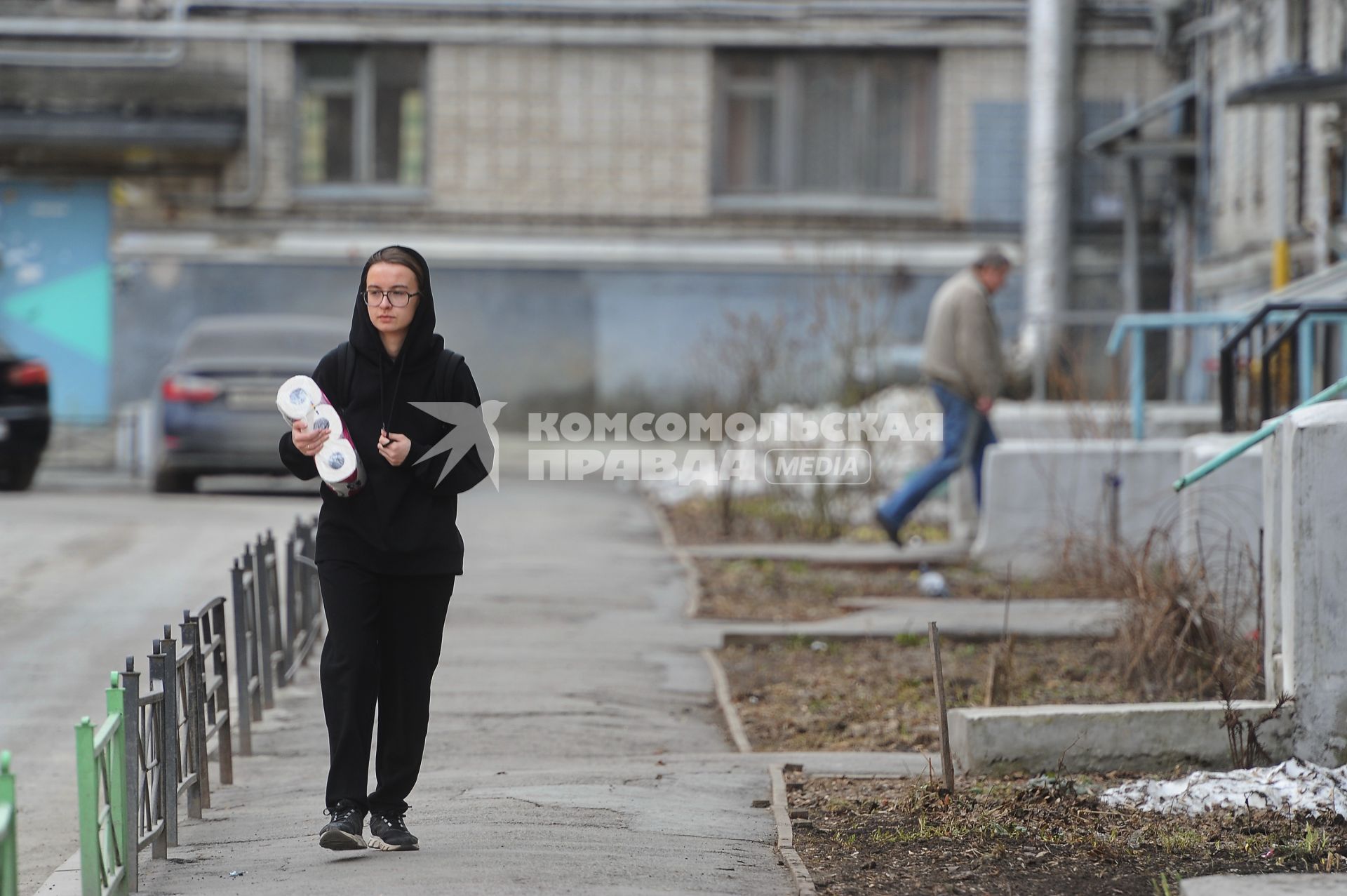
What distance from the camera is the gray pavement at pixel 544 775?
4.63 meters

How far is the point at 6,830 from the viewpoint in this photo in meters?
3.30

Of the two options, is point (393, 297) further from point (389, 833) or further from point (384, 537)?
point (389, 833)

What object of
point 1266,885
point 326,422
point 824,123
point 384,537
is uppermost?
point 824,123

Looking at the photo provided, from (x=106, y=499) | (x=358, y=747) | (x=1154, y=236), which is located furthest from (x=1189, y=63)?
(x=358, y=747)

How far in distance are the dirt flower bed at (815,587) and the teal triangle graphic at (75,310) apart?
1247cm

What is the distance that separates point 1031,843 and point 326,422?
7.43 feet

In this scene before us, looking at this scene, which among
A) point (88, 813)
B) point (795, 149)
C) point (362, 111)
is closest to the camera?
point (88, 813)

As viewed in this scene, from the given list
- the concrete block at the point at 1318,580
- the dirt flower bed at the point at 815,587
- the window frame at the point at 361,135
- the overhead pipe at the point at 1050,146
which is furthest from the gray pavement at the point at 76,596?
the overhead pipe at the point at 1050,146

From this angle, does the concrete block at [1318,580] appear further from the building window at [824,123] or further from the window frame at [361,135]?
the window frame at [361,135]

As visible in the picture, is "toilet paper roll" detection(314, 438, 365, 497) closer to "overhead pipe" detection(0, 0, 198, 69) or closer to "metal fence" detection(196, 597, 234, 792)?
"metal fence" detection(196, 597, 234, 792)

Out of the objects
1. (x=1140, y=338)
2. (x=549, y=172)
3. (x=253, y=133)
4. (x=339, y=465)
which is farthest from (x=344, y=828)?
(x=253, y=133)

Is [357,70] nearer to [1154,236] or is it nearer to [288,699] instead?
[1154,236]

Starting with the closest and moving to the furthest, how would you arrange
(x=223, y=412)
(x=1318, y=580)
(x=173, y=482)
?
(x=1318, y=580) < (x=223, y=412) < (x=173, y=482)

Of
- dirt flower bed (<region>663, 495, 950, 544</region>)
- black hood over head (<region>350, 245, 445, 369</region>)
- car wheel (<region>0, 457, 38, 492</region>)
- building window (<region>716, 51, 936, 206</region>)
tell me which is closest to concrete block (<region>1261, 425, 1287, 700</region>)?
black hood over head (<region>350, 245, 445, 369</region>)
